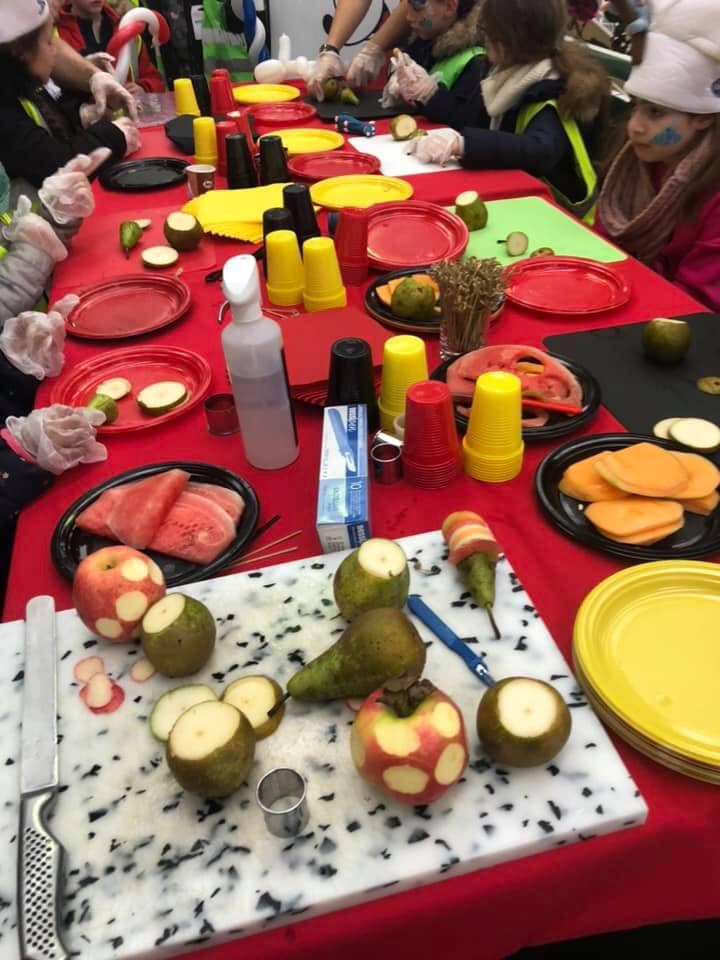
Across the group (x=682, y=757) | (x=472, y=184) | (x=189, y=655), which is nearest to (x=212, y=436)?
(x=189, y=655)

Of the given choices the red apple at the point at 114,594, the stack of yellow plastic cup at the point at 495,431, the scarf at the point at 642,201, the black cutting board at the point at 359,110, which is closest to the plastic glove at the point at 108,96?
the black cutting board at the point at 359,110

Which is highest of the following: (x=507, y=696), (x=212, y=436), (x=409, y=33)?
(x=409, y=33)

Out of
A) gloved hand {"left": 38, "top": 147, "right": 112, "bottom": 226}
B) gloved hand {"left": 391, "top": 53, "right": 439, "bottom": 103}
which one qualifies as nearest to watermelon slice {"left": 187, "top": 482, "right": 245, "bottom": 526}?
gloved hand {"left": 38, "top": 147, "right": 112, "bottom": 226}

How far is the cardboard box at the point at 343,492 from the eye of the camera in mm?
930

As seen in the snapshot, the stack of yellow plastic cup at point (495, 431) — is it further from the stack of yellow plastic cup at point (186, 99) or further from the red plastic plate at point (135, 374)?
the stack of yellow plastic cup at point (186, 99)

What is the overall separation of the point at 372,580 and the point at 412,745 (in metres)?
0.24

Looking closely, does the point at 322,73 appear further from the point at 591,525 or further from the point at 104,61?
the point at 591,525

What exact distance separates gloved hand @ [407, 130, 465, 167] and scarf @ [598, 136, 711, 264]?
54 cm

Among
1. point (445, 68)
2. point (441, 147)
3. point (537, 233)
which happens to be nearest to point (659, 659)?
point (537, 233)

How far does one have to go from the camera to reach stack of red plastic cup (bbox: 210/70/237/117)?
2.85 m

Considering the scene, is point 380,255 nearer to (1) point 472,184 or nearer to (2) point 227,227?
(2) point 227,227

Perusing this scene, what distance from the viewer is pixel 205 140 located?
245 centimetres

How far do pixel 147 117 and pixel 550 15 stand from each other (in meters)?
1.86

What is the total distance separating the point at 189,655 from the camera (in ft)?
2.58
